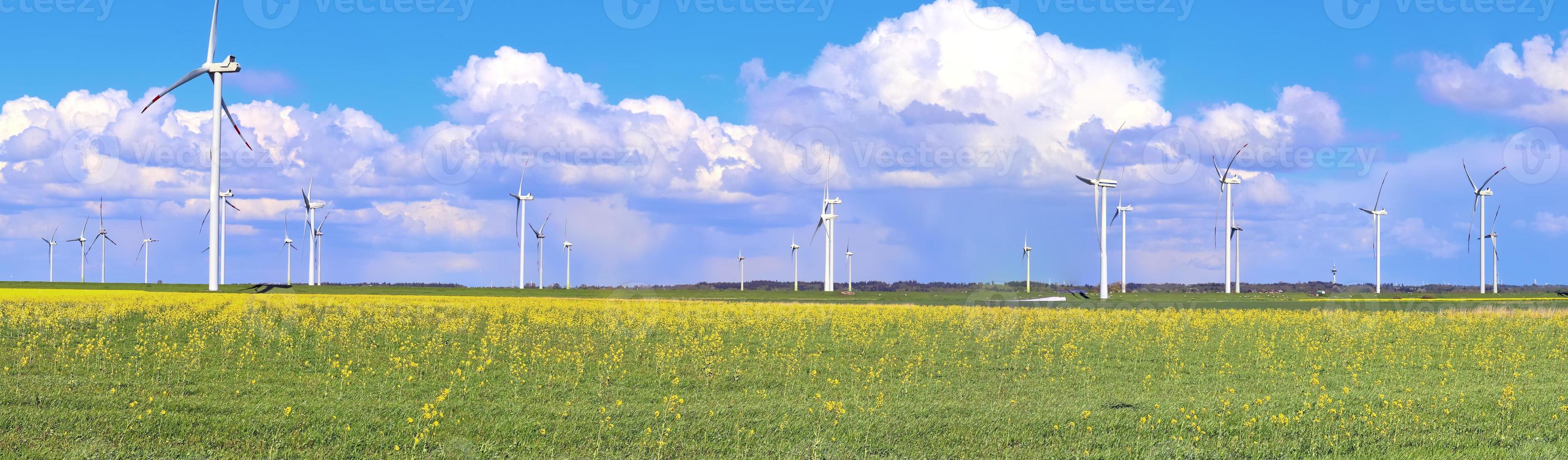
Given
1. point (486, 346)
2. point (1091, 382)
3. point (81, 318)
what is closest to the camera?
point (1091, 382)

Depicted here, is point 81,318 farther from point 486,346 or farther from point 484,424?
point 484,424

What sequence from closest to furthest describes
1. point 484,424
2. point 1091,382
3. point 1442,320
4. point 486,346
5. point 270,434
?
point 270,434, point 484,424, point 1091,382, point 486,346, point 1442,320

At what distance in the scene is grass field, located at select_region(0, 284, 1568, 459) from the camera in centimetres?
1659

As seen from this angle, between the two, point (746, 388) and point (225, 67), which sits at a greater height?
point (225, 67)

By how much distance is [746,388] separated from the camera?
2317 cm

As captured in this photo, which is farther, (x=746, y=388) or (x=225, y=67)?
(x=225, y=67)

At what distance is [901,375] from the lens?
84.5 ft

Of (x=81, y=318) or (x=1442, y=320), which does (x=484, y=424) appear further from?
(x=1442, y=320)

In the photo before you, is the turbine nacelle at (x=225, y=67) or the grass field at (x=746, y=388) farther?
the turbine nacelle at (x=225, y=67)

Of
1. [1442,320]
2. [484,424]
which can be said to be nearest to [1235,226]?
[1442,320]

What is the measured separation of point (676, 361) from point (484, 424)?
1012 centimetres

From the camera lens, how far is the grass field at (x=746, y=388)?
54.4 ft

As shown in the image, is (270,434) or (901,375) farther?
(901,375)

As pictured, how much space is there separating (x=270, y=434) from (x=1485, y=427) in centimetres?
2057
